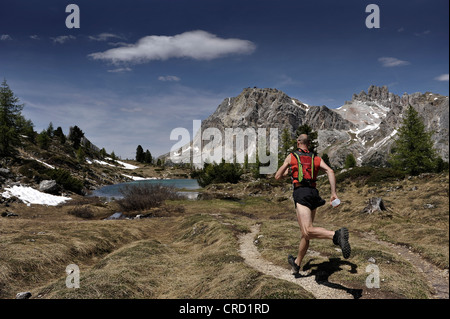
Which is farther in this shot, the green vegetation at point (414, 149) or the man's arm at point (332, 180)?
the green vegetation at point (414, 149)

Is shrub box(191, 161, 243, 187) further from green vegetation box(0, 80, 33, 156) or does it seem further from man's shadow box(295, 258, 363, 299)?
man's shadow box(295, 258, 363, 299)

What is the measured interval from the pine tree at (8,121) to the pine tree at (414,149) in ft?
243

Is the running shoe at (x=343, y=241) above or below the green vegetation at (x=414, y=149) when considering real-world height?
below

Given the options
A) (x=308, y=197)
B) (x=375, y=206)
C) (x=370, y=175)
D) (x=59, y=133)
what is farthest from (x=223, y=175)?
(x=59, y=133)

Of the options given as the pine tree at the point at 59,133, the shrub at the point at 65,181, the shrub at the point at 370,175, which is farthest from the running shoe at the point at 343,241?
the pine tree at the point at 59,133

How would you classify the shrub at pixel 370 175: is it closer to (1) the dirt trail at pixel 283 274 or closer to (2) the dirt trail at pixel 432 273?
(2) the dirt trail at pixel 432 273

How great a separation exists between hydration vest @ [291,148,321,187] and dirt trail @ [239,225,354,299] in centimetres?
268

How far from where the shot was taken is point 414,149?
122 feet

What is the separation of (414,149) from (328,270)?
3806 cm

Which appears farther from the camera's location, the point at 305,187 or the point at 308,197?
the point at 305,187

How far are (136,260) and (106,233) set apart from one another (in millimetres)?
7134

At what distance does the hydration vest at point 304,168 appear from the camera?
6.44 m

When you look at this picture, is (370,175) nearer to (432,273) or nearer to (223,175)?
(432,273)
